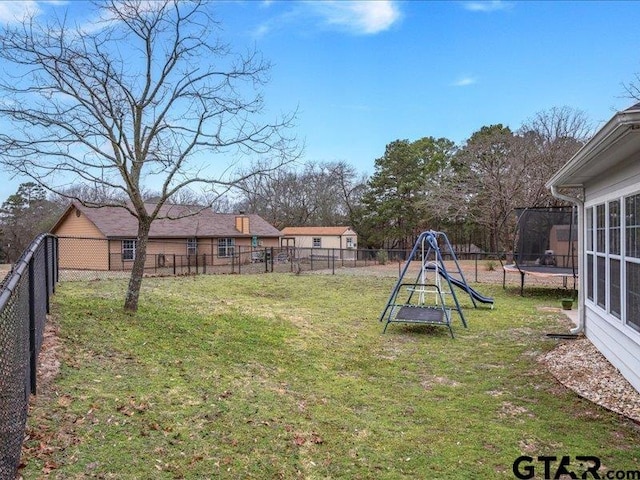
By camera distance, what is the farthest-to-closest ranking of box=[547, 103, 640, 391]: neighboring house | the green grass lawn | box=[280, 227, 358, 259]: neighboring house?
box=[280, 227, 358, 259]: neighboring house → box=[547, 103, 640, 391]: neighboring house → the green grass lawn

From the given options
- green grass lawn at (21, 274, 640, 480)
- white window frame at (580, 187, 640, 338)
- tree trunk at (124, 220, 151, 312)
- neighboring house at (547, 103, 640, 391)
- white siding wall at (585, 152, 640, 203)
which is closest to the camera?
green grass lawn at (21, 274, 640, 480)

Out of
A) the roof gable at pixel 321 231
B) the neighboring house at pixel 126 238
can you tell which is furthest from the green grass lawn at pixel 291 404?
the roof gable at pixel 321 231

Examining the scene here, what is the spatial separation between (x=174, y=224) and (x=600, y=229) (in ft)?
71.4

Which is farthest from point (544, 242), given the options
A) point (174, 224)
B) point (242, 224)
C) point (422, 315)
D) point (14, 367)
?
point (242, 224)

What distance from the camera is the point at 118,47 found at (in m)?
6.74

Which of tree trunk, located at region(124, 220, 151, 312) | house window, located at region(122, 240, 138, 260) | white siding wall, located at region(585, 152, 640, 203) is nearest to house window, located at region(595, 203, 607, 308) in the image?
white siding wall, located at region(585, 152, 640, 203)

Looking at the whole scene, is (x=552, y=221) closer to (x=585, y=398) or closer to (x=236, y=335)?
→ (x=585, y=398)

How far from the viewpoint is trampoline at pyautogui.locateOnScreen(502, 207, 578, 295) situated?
1197 centimetres

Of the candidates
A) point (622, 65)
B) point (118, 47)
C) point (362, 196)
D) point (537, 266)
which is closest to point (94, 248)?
point (118, 47)

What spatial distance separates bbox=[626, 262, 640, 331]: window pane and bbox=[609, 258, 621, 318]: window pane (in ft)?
1.37

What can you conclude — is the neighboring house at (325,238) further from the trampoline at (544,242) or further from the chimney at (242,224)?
the trampoline at (544,242)

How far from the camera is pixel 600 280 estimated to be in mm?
6078

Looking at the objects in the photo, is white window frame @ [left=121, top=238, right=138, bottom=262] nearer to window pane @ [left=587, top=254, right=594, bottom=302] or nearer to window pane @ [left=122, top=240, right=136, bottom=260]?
window pane @ [left=122, top=240, right=136, bottom=260]

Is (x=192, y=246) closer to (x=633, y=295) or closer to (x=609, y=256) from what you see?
(x=609, y=256)
